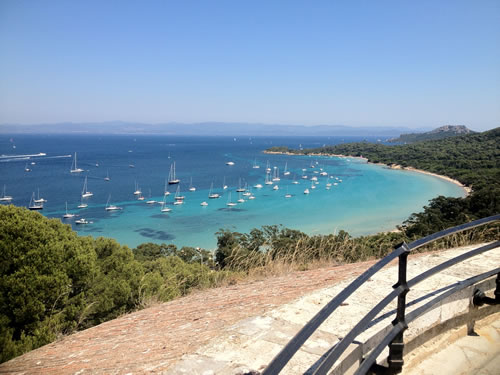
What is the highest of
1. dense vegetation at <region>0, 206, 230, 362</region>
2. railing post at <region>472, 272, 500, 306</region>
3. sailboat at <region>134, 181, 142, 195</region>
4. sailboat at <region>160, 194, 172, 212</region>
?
railing post at <region>472, 272, 500, 306</region>

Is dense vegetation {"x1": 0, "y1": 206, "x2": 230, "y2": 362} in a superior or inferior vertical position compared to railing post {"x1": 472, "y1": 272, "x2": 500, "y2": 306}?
inferior

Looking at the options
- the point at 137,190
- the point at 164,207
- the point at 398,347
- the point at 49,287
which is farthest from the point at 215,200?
the point at 398,347

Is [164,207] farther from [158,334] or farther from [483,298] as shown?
[483,298]

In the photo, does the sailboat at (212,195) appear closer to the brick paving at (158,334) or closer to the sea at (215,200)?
the sea at (215,200)

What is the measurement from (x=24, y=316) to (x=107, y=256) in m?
4.59

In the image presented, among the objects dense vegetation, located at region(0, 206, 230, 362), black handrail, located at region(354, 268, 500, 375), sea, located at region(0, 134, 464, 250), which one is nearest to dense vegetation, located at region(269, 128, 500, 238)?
sea, located at region(0, 134, 464, 250)

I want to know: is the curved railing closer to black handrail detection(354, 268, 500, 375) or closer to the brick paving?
black handrail detection(354, 268, 500, 375)

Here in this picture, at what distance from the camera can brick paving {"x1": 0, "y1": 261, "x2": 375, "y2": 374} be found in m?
2.88

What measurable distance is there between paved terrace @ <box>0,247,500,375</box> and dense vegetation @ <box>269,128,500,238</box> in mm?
9276

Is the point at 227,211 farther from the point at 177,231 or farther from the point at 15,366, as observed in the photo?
the point at 15,366

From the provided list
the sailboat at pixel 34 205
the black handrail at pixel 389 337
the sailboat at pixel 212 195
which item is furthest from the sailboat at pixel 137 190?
the black handrail at pixel 389 337

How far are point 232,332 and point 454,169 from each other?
80077mm

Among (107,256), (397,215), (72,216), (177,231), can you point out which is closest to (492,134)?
(397,215)

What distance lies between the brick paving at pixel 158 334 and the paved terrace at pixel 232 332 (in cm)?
1
